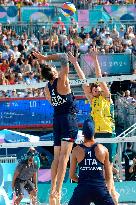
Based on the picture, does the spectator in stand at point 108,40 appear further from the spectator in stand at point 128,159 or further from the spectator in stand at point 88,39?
the spectator in stand at point 128,159

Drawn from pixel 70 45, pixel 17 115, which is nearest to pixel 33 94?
pixel 17 115

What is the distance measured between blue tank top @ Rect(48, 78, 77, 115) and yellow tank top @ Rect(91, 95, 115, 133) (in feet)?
5.53

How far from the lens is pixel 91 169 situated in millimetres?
9625

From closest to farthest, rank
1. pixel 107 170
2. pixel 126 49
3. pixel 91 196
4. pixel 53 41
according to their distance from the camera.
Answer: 1. pixel 91 196
2. pixel 107 170
3. pixel 126 49
4. pixel 53 41

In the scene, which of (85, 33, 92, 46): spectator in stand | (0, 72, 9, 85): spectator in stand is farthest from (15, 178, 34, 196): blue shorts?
(85, 33, 92, 46): spectator in stand

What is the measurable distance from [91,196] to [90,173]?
28 centimetres

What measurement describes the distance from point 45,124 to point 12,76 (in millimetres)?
2121

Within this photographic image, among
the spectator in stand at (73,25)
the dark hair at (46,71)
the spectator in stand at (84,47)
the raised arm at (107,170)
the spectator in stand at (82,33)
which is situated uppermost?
the dark hair at (46,71)

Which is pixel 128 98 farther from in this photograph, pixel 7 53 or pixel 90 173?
pixel 90 173

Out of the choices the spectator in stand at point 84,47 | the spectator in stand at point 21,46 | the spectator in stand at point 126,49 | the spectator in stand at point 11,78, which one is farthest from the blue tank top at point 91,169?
the spectator in stand at point 84,47

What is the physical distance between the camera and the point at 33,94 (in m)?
22.0

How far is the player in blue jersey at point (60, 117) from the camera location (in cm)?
1073

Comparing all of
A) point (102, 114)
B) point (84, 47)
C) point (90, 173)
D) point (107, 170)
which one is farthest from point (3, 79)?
point (90, 173)

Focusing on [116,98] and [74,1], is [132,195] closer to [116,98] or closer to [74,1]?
[116,98]
